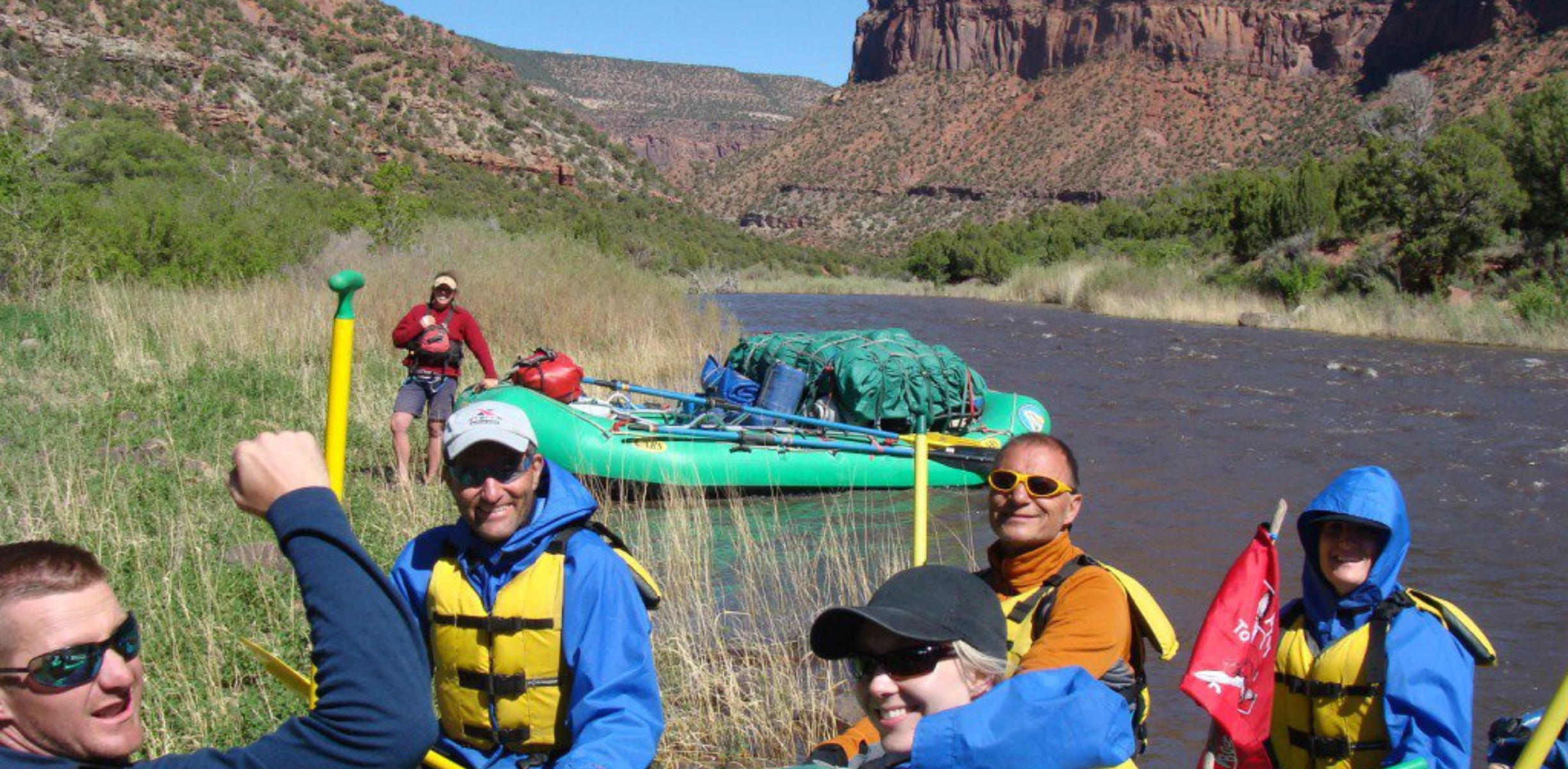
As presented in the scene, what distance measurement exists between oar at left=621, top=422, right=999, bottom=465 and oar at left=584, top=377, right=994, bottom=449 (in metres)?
0.07

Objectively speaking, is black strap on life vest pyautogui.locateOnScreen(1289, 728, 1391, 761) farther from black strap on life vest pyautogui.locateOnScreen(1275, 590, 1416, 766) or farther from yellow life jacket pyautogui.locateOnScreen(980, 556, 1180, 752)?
yellow life jacket pyautogui.locateOnScreen(980, 556, 1180, 752)

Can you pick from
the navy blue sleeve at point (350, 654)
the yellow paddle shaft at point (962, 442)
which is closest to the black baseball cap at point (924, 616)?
the navy blue sleeve at point (350, 654)

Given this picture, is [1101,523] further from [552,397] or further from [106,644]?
[106,644]

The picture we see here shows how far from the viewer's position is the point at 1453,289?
87.9ft

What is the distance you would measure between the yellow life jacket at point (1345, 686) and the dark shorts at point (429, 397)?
20.7 ft

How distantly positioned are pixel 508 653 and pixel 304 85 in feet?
168

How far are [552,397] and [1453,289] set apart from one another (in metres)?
22.1

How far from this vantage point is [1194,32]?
97.8 m

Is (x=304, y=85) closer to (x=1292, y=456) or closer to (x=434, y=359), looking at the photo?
(x=1292, y=456)

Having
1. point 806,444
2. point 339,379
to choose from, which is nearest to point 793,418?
point 806,444

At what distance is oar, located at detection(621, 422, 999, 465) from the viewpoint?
10.5 meters

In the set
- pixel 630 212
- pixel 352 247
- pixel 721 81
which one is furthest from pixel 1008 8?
pixel 352 247

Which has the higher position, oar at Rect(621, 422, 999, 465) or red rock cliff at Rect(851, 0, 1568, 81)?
red rock cliff at Rect(851, 0, 1568, 81)

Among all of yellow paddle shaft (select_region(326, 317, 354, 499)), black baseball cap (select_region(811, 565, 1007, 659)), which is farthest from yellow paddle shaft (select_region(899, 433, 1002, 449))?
yellow paddle shaft (select_region(326, 317, 354, 499))
